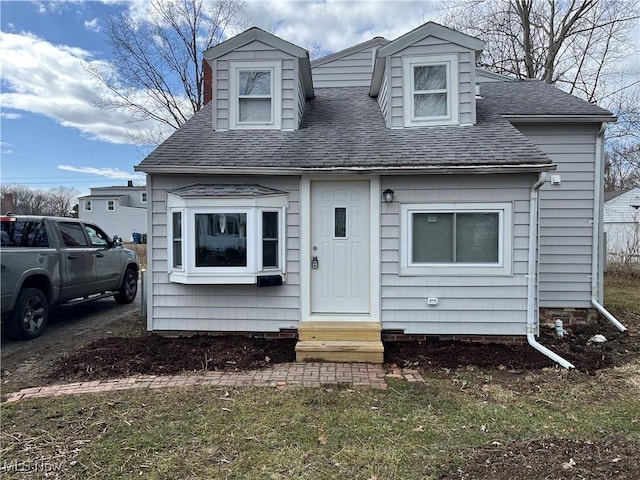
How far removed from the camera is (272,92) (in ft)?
21.6

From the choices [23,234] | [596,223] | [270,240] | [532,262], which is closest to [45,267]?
[23,234]

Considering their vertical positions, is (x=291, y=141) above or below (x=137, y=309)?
above

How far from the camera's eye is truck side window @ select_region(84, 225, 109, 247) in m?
7.47

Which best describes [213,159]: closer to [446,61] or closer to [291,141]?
[291,141]

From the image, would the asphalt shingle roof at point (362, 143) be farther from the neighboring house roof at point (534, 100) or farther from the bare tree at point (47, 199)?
the bare tree at point (47, 199)

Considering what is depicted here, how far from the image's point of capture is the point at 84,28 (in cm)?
1004

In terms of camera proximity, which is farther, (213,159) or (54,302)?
(54,302)

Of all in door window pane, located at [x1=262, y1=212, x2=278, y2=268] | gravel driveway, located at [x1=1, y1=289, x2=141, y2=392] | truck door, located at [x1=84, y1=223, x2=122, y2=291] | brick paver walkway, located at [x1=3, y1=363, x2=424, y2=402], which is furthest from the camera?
truck door, located at [x1=84, y1=223, x2=122, y2=291]

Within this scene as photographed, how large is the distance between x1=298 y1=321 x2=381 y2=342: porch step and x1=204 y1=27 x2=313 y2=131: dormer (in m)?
3.36

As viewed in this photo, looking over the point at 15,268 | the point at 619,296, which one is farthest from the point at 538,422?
the point at 619,296

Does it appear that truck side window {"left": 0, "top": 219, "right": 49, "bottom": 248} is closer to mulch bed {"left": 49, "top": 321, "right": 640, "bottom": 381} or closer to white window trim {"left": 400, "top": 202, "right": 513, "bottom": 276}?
mulch bed {"left": 49, "top": 321, "right": 640, "bottom": 381}

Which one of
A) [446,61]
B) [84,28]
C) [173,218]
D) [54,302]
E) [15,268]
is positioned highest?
[84,28]

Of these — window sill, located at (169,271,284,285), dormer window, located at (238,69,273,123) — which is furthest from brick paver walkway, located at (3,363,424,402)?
dormer window, located at (238,69,273,123)

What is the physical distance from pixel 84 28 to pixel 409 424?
1187 centimetres
